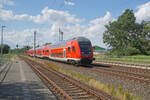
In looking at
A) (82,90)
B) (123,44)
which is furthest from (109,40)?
(82,90)

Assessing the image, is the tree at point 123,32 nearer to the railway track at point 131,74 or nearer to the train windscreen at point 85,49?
the train windscreen at point 85,49

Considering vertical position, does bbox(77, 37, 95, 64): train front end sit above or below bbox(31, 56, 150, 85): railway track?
above

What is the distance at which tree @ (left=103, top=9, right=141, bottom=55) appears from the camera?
162 ft

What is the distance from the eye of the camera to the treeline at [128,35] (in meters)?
48.6

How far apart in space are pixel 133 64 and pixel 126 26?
30.1m

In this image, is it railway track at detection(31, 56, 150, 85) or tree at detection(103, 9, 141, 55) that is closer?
railway track at detection(31, 56, 150, 85)

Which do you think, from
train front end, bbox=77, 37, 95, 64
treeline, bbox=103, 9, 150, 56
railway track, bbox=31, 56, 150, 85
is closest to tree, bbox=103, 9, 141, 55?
treeline, bbox=103, 9, 150, 56

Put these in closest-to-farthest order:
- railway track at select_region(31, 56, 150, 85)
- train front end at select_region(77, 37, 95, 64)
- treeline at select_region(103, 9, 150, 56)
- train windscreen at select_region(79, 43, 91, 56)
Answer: railway track at select_region(31, 56, 150, 85)
train front end at select_region(77, 37, 95, 64)
train windscreen at select_region(79, 43, 91, 56)
treeline at select_region(103, 9, 150, 56)

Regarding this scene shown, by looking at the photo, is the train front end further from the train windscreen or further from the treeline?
the treeline

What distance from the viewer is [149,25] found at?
51469 mm

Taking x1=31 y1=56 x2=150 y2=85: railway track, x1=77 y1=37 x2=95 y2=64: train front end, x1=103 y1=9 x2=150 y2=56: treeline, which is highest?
x1=103 y1=9 x2=150 y2=56: treeline

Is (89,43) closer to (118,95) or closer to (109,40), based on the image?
(118,95)

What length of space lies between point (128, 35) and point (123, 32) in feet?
6.11

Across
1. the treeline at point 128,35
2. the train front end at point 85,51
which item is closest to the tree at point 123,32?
the treeline at point 128,35
